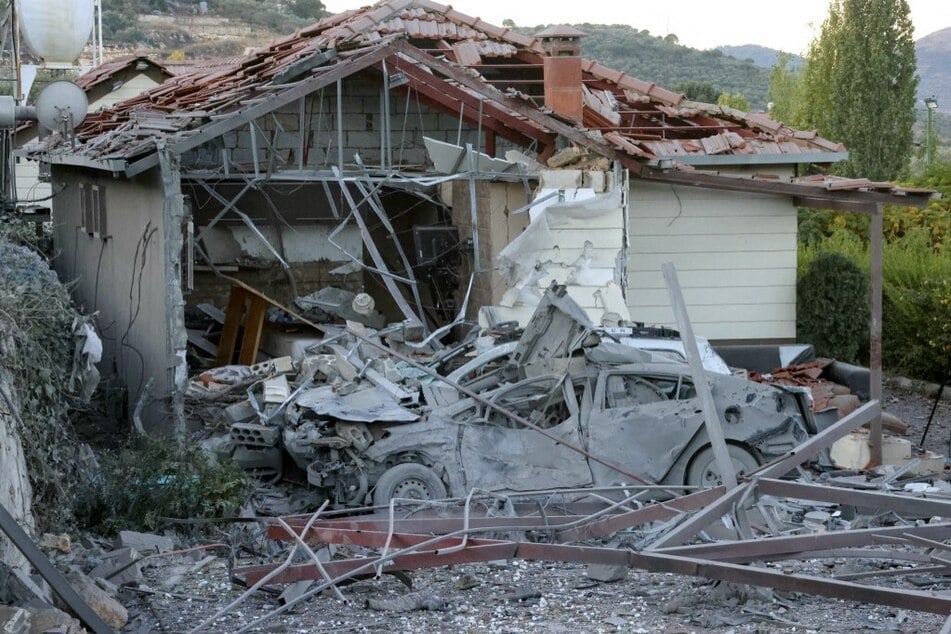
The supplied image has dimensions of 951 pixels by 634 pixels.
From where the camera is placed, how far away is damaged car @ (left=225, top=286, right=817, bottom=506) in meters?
11.3

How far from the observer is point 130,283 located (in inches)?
601

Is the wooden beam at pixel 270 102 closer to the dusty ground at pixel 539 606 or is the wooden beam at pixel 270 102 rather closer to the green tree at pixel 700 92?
the dusty ground at pixel 539 606

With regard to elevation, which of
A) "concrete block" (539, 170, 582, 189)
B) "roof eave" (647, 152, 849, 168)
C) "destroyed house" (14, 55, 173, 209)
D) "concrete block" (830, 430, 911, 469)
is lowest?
"concrete block" (830, 430, 911, 469)

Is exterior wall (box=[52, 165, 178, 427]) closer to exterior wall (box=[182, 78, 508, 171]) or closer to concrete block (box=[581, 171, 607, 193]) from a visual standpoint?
exterior wall (box=[182, 78, 508, 171])

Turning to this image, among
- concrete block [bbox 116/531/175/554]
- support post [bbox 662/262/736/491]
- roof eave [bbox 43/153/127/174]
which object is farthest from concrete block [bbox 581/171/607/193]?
support post [bbox 662/262/736/491]

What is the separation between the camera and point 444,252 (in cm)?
1686

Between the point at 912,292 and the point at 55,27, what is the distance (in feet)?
42.7

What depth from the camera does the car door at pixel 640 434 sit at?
37.0ft

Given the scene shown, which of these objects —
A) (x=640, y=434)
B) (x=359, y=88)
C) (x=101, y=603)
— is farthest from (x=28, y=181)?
(x=101, y=603)

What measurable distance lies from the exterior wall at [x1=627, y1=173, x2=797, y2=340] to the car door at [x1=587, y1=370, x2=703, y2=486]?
17.9 feet

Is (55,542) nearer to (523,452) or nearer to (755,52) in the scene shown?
(523,452)

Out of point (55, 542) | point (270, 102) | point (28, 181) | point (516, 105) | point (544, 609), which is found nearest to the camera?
point (544, 609)

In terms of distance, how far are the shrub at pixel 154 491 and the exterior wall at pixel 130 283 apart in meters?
2.25

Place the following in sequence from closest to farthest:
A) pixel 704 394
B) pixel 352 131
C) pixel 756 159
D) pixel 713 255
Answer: pixel 704 394, pixel 756 159, pixel 713 255, pixel 352 131
